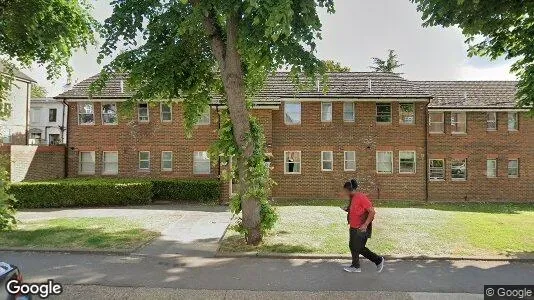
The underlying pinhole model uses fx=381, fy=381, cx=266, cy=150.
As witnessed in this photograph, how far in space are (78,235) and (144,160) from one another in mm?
11218

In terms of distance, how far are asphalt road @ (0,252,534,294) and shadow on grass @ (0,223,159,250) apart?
2.26 feet

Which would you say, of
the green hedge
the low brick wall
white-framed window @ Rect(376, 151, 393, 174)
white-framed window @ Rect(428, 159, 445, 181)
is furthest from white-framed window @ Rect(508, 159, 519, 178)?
the low brick wall

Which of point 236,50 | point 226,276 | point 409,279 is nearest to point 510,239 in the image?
point 409,279

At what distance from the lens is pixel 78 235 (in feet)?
35.0

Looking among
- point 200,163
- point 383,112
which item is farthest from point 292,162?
point 383,112

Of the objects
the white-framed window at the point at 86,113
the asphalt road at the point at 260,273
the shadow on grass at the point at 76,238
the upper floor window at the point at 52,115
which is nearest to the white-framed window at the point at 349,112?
the shadow on grass at the point at 76,238

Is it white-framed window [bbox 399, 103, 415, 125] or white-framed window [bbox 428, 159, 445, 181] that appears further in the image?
white-framed window [bbox 428, 159, 445, 181]

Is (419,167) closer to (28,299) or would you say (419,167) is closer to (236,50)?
(236,50)

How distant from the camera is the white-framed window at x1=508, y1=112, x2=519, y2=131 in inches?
887

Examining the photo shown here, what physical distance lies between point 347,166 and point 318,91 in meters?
4.58

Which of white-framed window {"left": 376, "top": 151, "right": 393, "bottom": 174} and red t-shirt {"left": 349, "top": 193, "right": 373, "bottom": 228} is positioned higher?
white-framed window {"left": 376, "top": 151, "right": 393, "bottom": 174}

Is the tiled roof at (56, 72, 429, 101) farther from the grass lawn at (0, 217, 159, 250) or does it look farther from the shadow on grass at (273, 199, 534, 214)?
the grass lawn at (0, 217, 159, 250)

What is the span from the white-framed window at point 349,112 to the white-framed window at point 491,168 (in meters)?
8.58

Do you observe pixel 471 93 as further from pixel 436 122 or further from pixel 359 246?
pixel 359 246
